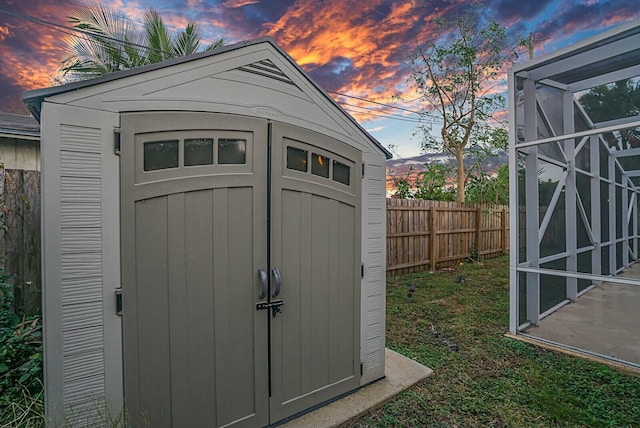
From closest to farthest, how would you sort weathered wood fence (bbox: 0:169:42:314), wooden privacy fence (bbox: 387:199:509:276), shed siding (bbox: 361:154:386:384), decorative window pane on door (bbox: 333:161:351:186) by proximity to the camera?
1. decorative window pane on door (bbox: 333:161:351:186)
2. shed siding (bbox: 361:154:386:384)
3. weathered wood fence (bbox: 0:169:42:314)
4. wooden privacy fence (bbox: 387:199:509:276)

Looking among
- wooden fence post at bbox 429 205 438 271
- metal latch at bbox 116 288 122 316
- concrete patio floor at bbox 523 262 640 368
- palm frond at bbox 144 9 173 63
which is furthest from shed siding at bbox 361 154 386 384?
palm frond at bbox 144 9 173 63

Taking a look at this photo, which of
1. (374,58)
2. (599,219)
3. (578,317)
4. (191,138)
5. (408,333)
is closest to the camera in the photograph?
(191,138)

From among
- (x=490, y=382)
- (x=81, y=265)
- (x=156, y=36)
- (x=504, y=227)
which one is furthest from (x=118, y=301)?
(x=504, y=227)

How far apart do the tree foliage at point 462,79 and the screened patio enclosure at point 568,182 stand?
19.4 ft

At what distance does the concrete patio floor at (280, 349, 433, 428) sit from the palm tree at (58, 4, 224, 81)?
7.12 meters

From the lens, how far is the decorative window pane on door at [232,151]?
1964mm

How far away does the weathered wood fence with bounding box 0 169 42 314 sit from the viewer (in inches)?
124

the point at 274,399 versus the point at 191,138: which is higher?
the point at 191,138

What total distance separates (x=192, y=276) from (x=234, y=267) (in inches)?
10.2

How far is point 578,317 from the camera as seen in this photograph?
4.52 metres

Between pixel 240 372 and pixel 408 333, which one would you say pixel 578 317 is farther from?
pixel 240 372

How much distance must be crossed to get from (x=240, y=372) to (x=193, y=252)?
867 mm

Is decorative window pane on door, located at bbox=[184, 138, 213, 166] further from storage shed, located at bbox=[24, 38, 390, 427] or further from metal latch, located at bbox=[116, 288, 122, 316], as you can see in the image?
metal latch, located at bbox=[116, 288, 122, 316]

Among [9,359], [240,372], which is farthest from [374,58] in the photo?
[9,359]
